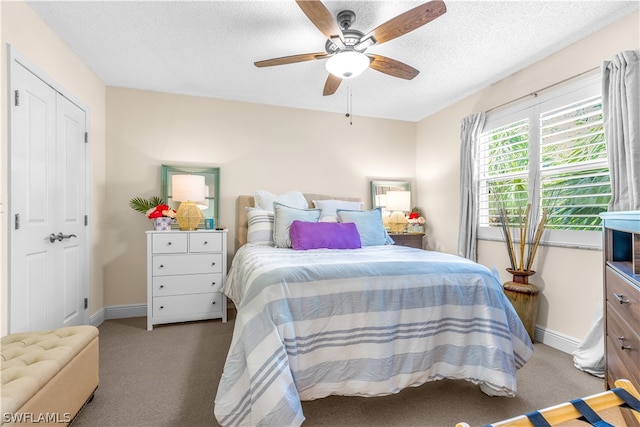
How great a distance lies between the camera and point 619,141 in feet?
6.95

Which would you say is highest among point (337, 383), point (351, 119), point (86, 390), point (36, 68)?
point (351, 119)

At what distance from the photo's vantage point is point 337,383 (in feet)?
5.25

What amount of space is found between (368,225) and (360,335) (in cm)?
166

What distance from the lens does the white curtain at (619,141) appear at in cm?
204

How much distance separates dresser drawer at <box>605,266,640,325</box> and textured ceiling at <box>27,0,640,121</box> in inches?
71.7

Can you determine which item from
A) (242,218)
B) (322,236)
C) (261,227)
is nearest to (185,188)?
(242,218)

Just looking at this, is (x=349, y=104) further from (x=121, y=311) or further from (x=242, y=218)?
(x=121, y=311)

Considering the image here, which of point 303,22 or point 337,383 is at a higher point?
point 303,22

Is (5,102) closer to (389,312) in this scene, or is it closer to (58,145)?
(58,145)

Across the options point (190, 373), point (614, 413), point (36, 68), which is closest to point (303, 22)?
point (36, 68)

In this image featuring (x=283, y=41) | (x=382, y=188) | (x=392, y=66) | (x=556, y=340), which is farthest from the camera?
(x=382, y=188)

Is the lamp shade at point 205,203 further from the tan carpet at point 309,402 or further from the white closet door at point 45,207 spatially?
the tan carpet at point 309,402

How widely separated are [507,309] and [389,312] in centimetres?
78

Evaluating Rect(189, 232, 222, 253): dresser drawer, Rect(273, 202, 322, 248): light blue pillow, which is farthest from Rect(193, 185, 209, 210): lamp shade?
Rect(273, 202, 322, 248): light blue pillow
